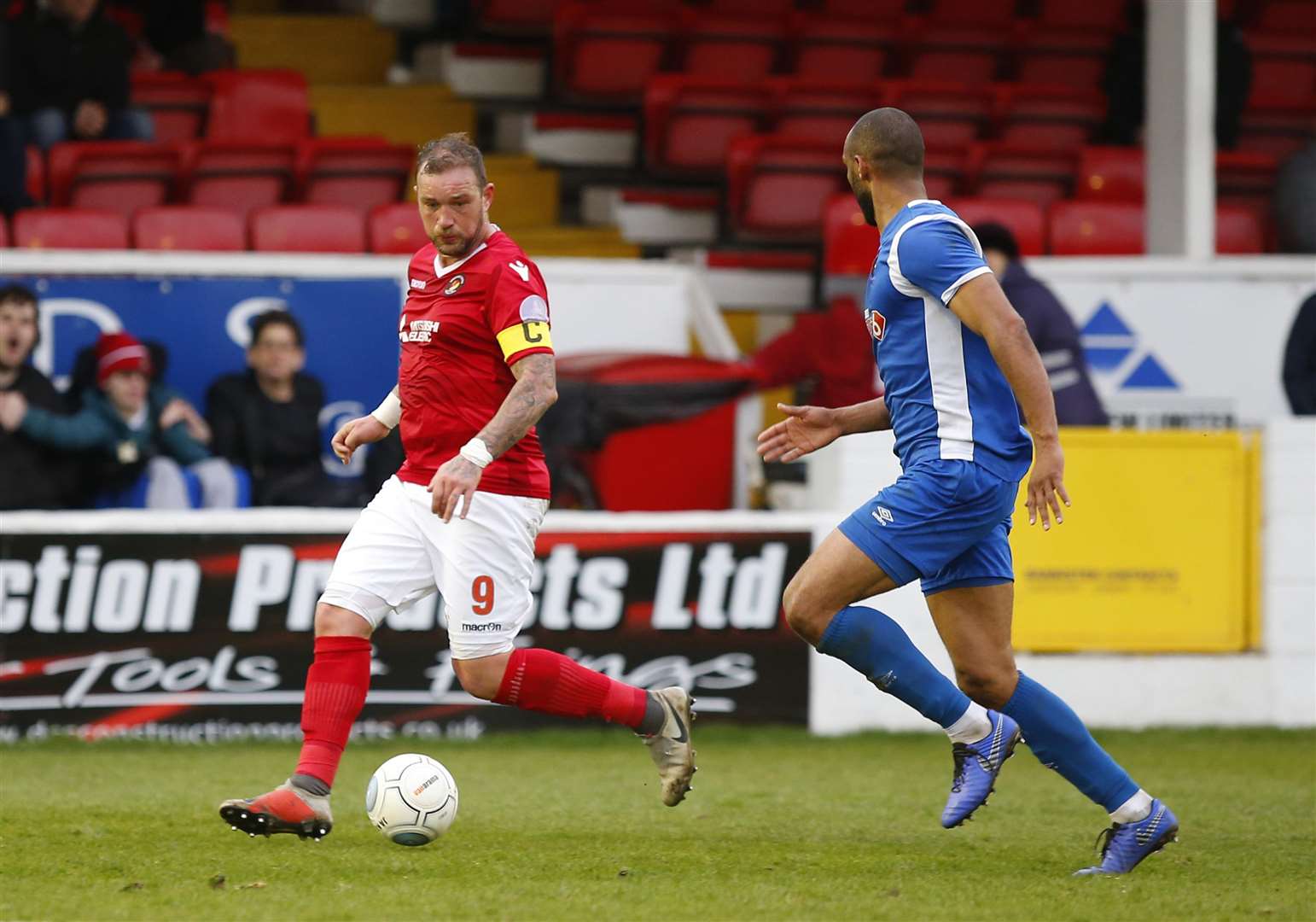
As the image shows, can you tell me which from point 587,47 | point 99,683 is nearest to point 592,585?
point 99,683

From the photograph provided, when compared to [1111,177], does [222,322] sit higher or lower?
lower

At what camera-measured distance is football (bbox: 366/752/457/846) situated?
210 inches

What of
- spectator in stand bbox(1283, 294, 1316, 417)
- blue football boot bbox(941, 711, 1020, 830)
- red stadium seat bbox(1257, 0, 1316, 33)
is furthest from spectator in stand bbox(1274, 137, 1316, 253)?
blue football boot bbox(941, 711, 1020, 830)

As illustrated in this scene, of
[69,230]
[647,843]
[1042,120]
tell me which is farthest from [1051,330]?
[69,230]

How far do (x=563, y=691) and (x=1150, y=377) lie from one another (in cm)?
684

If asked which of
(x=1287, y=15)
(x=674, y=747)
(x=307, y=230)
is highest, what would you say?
(x=1287, y=15)

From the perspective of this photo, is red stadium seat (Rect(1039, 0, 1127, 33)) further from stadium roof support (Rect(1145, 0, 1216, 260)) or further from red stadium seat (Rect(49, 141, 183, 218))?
red stadium seat (Rect(49, 141, 183, 218))

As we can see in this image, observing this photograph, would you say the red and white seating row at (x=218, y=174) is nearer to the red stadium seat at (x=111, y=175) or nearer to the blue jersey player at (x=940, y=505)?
the red stadium seat at (x=111, y=175)

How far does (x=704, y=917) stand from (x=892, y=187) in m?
1.95

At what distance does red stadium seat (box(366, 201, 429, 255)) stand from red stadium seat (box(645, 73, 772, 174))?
229 centimetres

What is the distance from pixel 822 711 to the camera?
863cm

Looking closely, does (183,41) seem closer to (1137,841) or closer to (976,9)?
(976,9)

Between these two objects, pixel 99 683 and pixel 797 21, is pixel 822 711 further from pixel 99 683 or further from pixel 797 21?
pixel 797 21

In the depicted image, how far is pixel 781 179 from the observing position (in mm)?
12445
